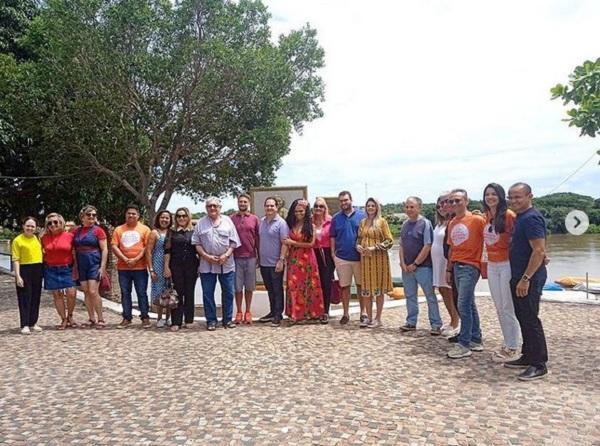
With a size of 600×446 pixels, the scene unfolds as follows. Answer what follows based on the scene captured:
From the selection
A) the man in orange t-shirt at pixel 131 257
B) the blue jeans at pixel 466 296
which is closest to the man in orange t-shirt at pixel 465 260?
the blue jeans at pixel 466 296

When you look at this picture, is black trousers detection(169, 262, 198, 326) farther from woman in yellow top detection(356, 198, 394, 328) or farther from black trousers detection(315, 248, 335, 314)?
woman in yellow top detection(356, 198, 394, 328)

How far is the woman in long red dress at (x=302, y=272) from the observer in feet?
22.0

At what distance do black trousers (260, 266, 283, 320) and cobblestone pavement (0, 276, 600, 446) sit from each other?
58cm

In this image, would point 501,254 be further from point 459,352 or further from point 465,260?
point 459,352

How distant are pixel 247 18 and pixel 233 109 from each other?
7.47ft

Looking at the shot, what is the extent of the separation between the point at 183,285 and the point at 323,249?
5.95ft

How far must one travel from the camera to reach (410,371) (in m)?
4.59

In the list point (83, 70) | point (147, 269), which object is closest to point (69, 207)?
point (83, 70)

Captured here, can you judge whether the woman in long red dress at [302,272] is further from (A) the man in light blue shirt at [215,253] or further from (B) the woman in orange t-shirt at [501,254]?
(B) the woman in orange t-shirt at [501,254]

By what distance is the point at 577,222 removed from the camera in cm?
1055

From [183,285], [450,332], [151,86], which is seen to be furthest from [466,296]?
[151,86]

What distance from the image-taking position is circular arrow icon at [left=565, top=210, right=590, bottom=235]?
10.5 meters

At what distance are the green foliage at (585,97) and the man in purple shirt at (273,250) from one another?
136 inches

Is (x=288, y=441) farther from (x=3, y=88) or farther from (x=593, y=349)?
(x=3, y=88)
